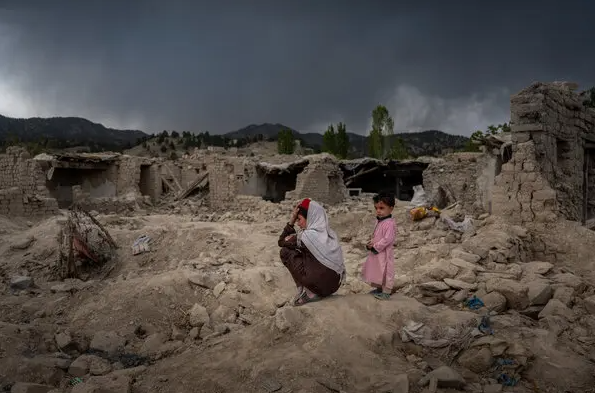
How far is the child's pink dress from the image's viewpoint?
14.2 ft

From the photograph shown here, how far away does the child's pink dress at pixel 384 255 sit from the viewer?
4316 millimetres

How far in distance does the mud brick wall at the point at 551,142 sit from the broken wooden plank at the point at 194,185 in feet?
44.1

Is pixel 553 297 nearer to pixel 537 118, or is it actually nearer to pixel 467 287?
pixel 467 287

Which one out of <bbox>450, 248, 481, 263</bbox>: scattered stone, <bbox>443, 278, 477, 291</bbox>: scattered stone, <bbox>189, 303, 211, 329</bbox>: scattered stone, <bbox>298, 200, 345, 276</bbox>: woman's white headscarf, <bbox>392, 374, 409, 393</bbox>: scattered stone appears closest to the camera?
<bbox>392, 374, 409, 393</bbox>: scattered stone

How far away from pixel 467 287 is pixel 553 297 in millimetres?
889

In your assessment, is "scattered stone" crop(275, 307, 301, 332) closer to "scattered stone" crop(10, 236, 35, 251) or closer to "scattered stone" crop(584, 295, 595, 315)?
"scattered stone" crop(584, 295, 595, 315)

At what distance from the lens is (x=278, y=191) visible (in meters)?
17.6

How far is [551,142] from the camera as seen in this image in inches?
282

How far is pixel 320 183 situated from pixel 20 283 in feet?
34.8

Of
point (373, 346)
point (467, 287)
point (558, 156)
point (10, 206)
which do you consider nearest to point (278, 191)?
point (10, 206)

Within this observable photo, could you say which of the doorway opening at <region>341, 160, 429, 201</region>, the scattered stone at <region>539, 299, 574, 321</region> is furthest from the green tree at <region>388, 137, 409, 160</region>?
the scattered stone at <region>539, 299, 574, 321</region>

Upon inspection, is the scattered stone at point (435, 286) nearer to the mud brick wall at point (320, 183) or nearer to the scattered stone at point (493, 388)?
the scattered stone at point (493, 388)

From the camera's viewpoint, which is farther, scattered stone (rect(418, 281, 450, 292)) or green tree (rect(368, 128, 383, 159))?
green tree (rect(368, 128, 383, 159))

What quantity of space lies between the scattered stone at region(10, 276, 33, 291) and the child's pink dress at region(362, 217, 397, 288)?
5.52 meters
